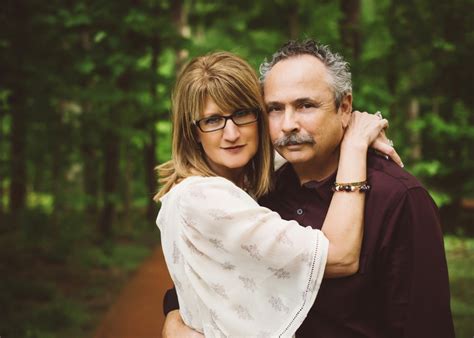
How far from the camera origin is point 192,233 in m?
2.25

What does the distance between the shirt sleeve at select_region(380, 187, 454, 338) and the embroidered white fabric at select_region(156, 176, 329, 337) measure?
1.01 feet

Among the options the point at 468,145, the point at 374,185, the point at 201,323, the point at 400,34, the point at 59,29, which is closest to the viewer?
the point at 374,185

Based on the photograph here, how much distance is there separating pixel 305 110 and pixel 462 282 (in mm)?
6069

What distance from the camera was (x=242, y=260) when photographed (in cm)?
218

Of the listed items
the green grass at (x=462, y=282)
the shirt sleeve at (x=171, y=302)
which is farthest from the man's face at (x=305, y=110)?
the green grass at (x=462, y=282)

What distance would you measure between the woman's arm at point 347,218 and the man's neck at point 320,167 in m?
0.18

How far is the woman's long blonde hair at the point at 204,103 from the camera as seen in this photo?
2469 mm

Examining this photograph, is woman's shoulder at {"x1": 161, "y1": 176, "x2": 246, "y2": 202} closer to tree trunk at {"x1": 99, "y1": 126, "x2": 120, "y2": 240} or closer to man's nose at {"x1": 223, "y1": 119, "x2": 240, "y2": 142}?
man's nose at {"x1": 223, "y1": 119, "x2": 240, "y2": 142}

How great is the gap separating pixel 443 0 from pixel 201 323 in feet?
19.9

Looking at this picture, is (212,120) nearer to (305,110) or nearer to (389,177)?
(305,110)

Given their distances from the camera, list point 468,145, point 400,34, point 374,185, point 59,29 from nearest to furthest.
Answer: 1. point 374,185
2. point 59,29
3. point 400,34
4. point 468,145

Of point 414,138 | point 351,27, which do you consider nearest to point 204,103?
point 351,27

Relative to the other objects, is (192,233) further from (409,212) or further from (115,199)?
(115,199)

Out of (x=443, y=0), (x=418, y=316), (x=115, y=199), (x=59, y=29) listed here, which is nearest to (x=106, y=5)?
(x=59, y=29)
